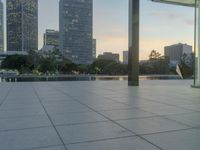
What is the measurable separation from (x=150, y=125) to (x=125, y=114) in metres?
1.12

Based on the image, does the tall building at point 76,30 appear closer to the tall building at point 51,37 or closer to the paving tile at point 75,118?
the tall building at point 51,37

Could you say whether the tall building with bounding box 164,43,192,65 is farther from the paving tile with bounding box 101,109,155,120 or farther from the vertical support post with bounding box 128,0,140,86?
the paving tile with bounding box 101,109,155,120

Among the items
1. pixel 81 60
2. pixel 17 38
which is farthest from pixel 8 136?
pixel 17 38

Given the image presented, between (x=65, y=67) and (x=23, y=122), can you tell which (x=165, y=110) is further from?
(x=65, y=67)

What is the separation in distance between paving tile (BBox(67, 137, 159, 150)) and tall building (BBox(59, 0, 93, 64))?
358ft

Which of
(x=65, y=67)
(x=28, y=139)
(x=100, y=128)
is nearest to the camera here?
(x=28, y=139)

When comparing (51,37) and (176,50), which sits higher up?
(51,37)

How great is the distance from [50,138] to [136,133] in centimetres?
144

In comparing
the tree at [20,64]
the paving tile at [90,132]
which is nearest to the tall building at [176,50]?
the tree at [20,64]

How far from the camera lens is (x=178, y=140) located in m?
3.98

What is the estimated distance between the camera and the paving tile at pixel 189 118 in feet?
16.7

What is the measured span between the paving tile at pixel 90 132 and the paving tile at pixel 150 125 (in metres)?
0.26

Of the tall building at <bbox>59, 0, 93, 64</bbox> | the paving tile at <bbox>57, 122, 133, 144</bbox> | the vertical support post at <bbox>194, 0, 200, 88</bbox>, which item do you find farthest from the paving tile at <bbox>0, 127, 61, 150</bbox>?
the tall building at <bbox>59, 0, 93, 64</bbox>

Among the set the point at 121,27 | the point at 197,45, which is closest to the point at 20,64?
the point at 121,27
